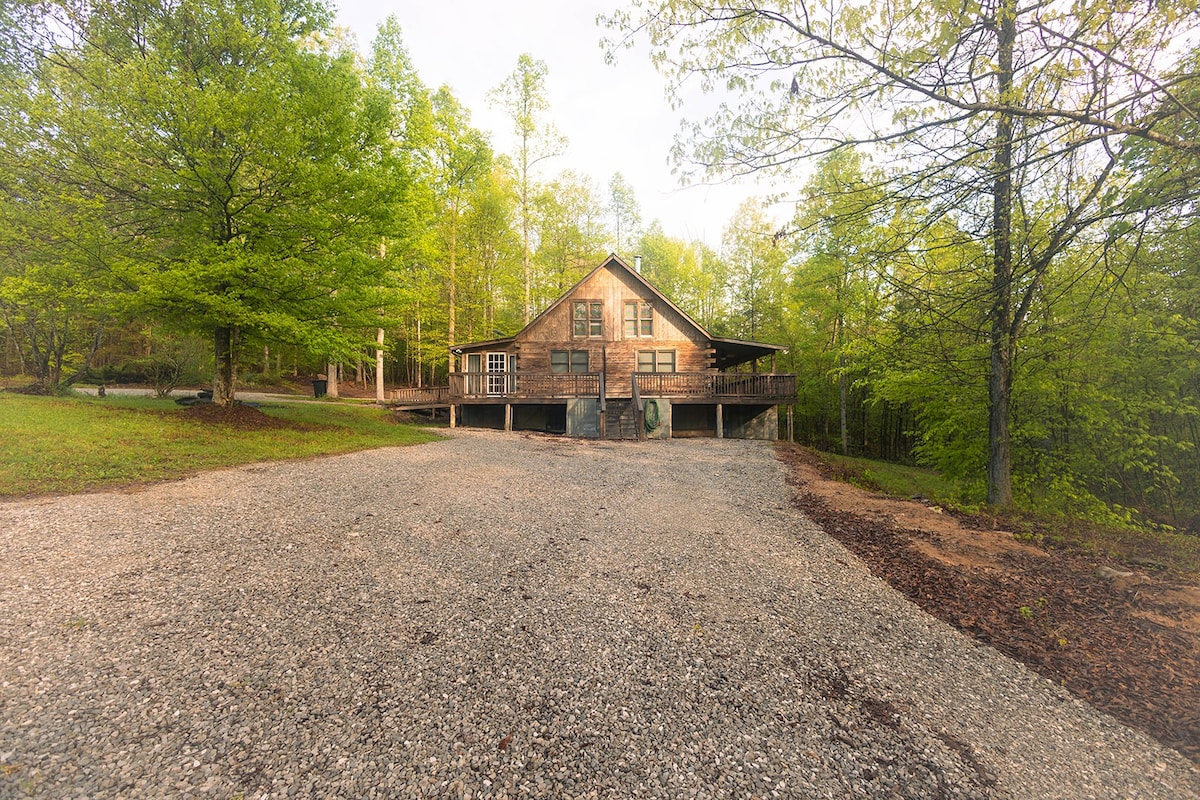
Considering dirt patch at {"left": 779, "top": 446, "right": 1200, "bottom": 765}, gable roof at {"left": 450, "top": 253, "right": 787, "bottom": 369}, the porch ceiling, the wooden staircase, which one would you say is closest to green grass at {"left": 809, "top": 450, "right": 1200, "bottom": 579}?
dirt patch at {"left": 779, "top": 446, "right": 1200, "bottom": 765}

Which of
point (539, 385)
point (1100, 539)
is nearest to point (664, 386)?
point (539, 385)

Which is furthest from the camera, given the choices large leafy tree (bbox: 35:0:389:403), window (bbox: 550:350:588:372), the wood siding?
window (bbox: 550:350:588:372)

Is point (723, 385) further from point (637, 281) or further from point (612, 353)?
point (637, 281)

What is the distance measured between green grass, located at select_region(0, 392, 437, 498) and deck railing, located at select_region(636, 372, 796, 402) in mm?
9707

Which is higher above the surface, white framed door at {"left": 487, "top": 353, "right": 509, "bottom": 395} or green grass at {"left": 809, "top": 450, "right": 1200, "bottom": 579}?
white framed door at {"left": 487, "top": 353, "right": 509, "bottom": 395}

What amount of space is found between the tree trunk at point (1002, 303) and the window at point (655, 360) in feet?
42.8

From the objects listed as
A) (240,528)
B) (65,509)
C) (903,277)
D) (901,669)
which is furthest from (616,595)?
(65,509)

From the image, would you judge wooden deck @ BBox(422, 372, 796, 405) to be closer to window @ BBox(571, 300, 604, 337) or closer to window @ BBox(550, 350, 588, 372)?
window @ BBox(550, 350, 588, 372)

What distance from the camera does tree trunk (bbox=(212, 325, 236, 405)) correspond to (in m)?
11.5

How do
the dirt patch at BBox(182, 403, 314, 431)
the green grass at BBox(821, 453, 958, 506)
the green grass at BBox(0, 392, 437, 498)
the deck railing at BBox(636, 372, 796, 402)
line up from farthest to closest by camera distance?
the deck railing at BBox(636, 372, 796, 402), the dirt patch at BBox(182, 403, 314, 431), the green grass at BBox(821, 453, 958, 506), the green grass at BBox(0, 392, 437, 498)

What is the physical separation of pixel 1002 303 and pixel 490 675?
705cm

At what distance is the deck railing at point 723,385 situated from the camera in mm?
17922

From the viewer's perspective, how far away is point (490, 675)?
2.89m

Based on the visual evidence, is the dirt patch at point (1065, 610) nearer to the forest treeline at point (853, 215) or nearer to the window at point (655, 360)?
the forest treeline at point (853, 215)
